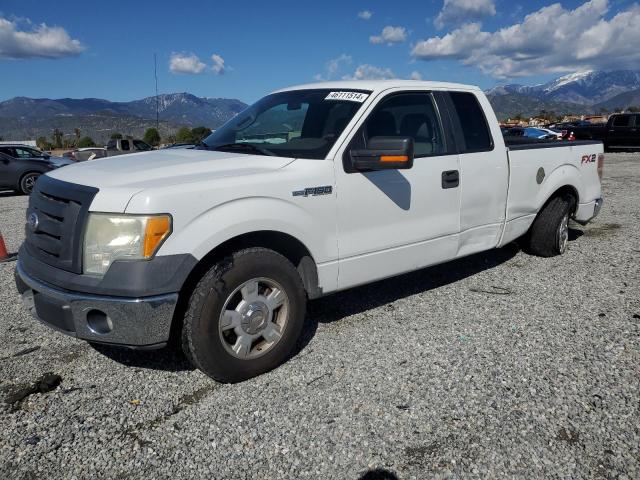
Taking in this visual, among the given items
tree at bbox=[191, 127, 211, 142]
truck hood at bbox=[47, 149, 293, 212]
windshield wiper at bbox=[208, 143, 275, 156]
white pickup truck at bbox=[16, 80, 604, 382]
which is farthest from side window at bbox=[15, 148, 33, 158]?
windshield wiper at bbox=[208, 143, 275, 156]

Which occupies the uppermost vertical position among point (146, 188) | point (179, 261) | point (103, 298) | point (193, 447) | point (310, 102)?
point (310, 102)

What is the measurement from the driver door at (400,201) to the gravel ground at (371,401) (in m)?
0.56

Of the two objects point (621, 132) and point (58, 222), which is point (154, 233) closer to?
point (58, 222)

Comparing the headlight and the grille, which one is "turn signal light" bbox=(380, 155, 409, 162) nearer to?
the headlight

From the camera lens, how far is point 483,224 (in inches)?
175

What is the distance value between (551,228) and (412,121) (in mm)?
2422

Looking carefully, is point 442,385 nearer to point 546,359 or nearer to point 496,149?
point 546,359

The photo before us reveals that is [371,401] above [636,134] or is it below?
below

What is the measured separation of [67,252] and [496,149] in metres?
3.56

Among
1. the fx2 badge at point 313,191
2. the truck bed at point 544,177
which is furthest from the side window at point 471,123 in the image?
the fx2 badge at point 313,191

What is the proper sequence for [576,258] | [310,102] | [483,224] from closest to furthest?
[310,102] < [483,224] < [576,258]

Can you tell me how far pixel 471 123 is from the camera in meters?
4.35

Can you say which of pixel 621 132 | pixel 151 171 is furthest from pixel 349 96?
pixel 621 132

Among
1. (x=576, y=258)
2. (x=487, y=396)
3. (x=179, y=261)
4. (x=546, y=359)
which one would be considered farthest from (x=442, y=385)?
(x=576, y=258)
